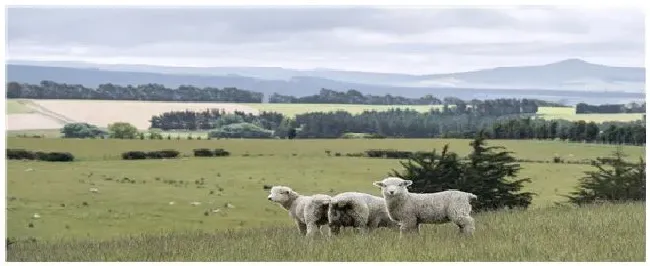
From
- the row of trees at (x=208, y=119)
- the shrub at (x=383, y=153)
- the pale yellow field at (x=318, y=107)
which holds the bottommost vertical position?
the shrub at (x=383, y=153)

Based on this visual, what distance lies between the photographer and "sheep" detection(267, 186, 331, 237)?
41.3 ft

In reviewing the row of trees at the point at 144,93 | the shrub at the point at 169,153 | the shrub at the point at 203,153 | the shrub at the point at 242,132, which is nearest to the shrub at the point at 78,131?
the row of trees at the point at 144,93

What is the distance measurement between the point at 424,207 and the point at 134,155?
3.93 metres

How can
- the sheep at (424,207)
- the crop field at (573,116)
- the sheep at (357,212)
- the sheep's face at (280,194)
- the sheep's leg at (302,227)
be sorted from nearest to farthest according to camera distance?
1. the sheep at (424,207)
2. the sheep at (357,212)
3. the sheep's face at (280,194)
4. the sheep's leg at (302,227)
5. the crop field at (573,116)

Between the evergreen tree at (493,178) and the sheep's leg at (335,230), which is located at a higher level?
the evergreen tree at (493,178)

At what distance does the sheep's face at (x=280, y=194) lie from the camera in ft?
42.0

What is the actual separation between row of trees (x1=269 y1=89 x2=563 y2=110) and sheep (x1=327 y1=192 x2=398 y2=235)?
1674 mm

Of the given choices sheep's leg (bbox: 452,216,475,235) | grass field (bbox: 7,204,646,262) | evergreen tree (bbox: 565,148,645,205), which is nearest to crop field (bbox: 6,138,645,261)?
grass field (bbox: 7,204,646,262)

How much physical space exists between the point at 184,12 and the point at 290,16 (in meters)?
1.30

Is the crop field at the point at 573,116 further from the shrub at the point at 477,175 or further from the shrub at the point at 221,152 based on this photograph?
the shrub at the point at 221,152

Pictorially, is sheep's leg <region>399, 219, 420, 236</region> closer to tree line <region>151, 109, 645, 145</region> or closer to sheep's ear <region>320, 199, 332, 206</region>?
sheep's ear <region>320, 199, 332, 206</region>

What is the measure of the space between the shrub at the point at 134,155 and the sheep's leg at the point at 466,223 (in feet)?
13.7

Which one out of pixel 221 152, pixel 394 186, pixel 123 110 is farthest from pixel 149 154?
pixel 394 186

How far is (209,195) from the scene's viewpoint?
1397 cm
